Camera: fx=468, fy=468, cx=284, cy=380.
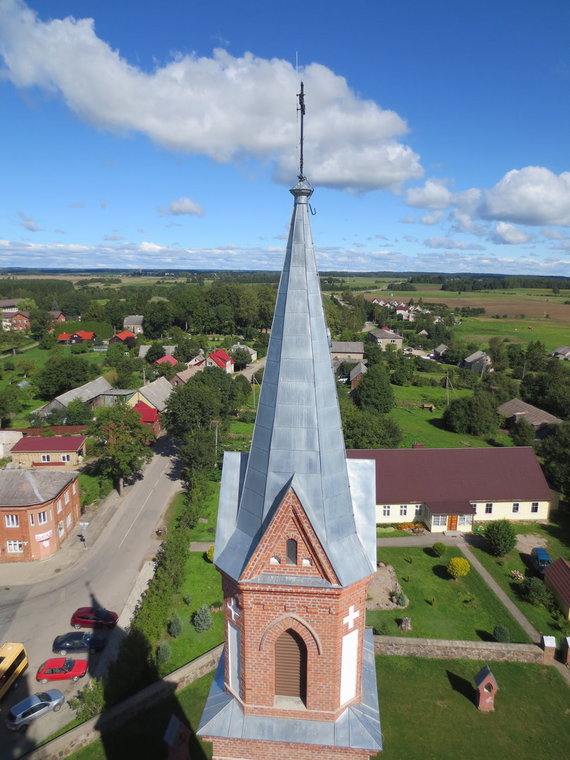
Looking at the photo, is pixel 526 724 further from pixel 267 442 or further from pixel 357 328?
pixel 357 328

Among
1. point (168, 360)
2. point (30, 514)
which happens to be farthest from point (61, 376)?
point (30, 514)

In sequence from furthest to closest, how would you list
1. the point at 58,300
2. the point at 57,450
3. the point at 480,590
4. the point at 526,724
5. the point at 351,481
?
the point at 58,300, the point at 57,450, the point at 480,590, the point at 526,724, the point at 351,481

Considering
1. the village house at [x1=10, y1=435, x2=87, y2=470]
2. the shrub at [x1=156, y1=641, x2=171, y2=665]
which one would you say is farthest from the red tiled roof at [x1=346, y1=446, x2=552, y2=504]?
the village house at [x1=10, y1=435, x2=87, y2=470]

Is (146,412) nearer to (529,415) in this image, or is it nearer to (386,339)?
(529,415)

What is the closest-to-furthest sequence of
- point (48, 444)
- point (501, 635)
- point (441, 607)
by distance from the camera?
point (501, 635) → point (441, 607) → point (48, 444)

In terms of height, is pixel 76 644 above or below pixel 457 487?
below

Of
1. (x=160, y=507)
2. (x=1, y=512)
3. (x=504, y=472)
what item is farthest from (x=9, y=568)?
(x=504, y=472)

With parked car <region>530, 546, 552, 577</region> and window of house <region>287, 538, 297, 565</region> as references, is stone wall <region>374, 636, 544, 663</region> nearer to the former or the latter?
parked car <region>530, 546, 552, 577</region>
